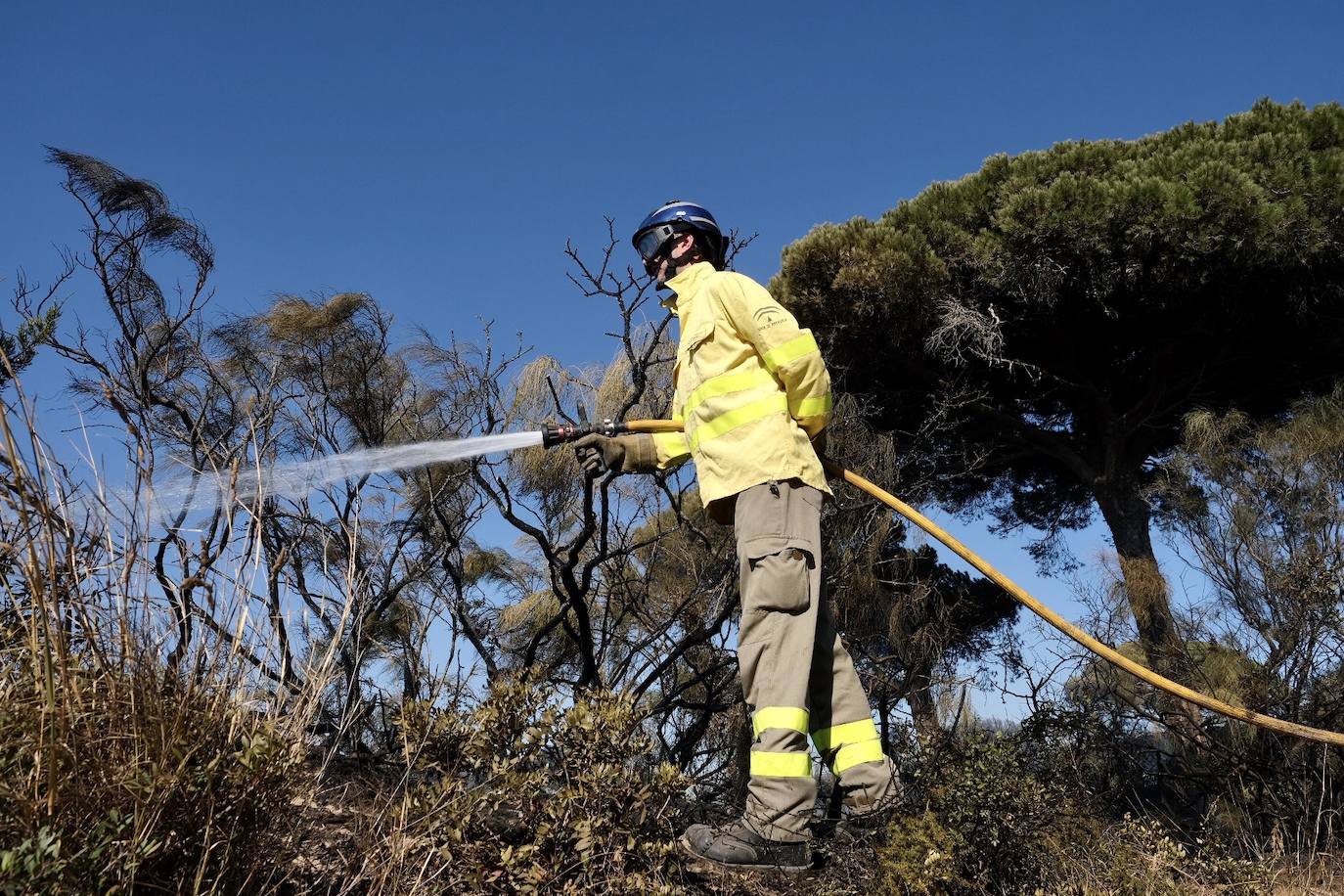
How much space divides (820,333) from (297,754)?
795 centimetres

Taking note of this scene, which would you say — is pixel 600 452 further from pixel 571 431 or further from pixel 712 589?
pixel 712 589

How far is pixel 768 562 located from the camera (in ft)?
10.0

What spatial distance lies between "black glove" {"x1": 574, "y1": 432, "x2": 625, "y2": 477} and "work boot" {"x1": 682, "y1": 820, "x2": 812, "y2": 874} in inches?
52.6

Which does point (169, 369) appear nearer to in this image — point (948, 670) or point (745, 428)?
point (745, 428)

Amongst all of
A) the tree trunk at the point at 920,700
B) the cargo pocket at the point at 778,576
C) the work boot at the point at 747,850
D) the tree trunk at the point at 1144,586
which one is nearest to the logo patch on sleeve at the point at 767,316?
the cargo pocket at the point at 778,576

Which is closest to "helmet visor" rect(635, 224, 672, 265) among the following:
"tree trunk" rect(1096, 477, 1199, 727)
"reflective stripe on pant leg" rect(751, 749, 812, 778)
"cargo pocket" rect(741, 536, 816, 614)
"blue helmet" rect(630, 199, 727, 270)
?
"blue helmet" rect(630, 199, 727, 270)

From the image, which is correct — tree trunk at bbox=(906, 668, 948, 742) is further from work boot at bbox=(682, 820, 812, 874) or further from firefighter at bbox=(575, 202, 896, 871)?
work boot at bbox=(682, 820, 812, 874)

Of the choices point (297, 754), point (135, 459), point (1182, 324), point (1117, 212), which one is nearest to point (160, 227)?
point (135, 459)

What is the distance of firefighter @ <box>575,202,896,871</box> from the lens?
2.87 meters

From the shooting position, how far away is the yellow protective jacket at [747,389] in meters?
3.20

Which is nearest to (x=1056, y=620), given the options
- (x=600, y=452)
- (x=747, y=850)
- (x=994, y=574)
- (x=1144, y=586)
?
(x=994, y=574)

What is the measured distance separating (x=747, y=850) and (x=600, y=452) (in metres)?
1.46

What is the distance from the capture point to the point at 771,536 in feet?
10.1

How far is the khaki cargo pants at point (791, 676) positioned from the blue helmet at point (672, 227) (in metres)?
1.03
